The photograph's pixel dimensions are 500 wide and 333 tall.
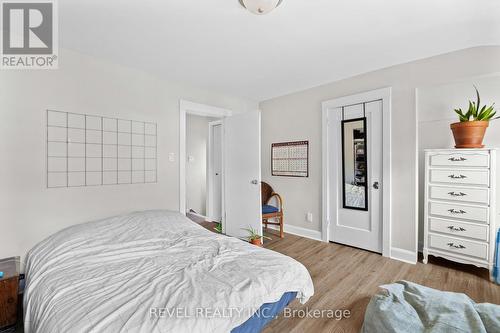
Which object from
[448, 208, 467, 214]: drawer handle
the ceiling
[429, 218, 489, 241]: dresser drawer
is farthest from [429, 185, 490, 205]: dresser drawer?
the ceiling

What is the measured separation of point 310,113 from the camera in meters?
3.58

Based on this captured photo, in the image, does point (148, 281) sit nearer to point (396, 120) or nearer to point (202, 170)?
point (396, 120)

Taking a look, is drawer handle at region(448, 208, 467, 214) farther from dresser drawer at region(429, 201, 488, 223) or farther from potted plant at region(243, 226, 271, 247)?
potted plant at region(243, 226, 271, 247)

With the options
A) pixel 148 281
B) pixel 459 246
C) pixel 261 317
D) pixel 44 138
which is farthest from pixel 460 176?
pixel 44 138

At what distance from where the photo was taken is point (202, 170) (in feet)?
16.9

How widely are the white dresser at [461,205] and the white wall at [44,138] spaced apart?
126 inches

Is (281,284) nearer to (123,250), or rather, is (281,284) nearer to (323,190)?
(123,250)

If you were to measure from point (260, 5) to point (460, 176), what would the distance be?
2.64m

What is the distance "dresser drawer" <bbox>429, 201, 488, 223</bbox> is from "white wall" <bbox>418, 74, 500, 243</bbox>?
0.38 m

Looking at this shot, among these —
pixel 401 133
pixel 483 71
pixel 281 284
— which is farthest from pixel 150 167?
pixel 483 71

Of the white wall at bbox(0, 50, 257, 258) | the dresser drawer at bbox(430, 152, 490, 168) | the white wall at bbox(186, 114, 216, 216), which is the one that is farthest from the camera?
the white wall at bbox(186, 114, 216, 216)

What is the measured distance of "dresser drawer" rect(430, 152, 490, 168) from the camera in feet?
7.38

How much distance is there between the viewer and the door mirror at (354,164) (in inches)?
120

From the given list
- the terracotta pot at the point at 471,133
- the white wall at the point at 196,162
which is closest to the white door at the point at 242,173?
the white wall at the point at 196,162
